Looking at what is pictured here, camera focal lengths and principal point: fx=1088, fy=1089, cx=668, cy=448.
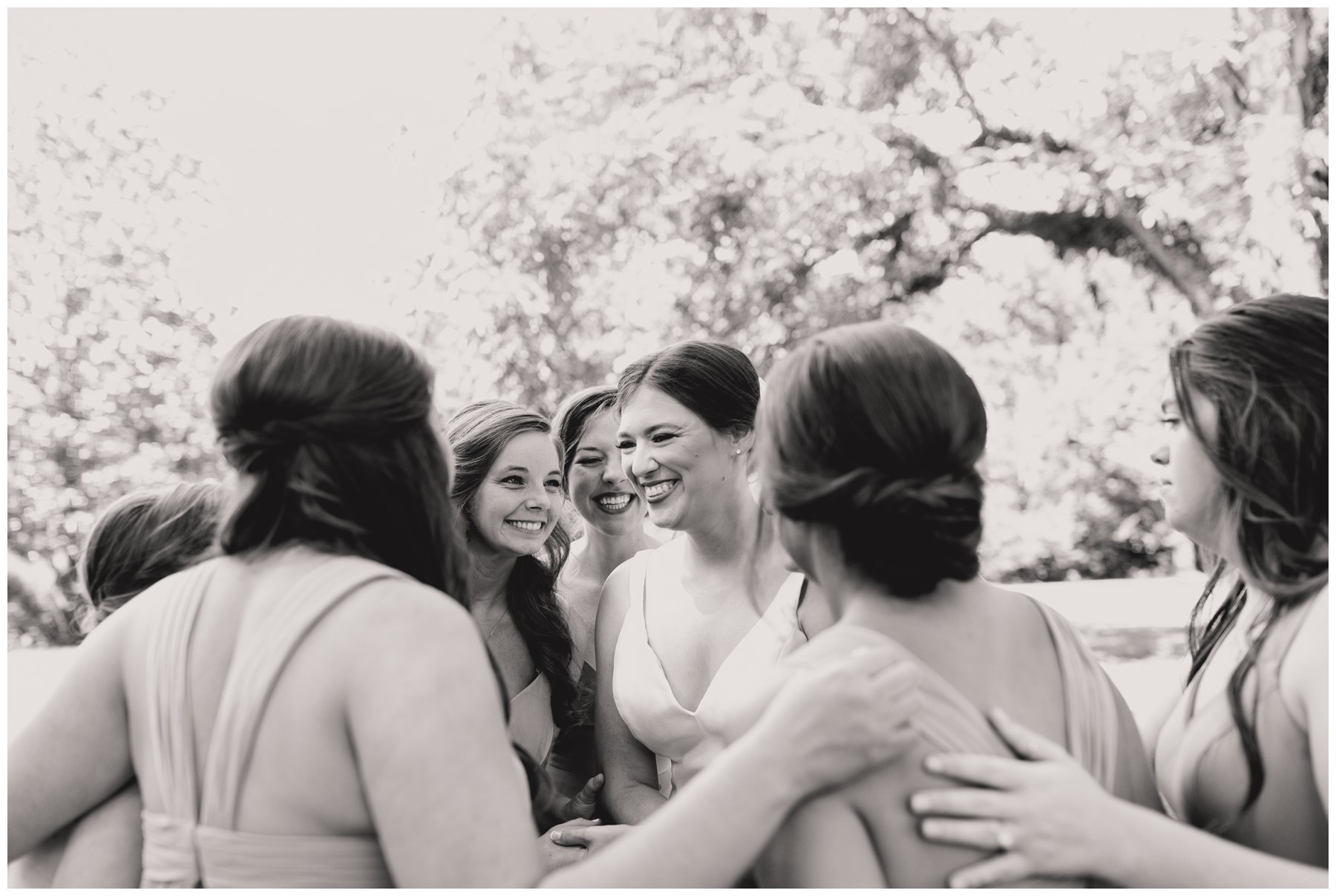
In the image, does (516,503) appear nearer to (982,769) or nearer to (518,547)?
(518,547)

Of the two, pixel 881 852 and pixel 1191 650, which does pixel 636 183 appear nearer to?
pixel 1191 650

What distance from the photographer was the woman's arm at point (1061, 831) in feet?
6.00

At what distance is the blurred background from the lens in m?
10.4

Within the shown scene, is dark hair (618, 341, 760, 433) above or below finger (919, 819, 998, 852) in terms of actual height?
above

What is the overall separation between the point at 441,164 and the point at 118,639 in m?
10.4

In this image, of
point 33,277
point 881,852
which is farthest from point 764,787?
point 33,277

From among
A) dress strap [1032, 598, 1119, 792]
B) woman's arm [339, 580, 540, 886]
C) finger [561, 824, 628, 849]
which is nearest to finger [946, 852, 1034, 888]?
dress strap [1032, 598, 1119, 792]

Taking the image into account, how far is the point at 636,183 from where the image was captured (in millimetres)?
11609

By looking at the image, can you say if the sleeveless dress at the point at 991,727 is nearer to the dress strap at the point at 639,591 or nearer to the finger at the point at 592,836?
the finger at the point at 592,836

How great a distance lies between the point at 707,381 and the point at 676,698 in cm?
109

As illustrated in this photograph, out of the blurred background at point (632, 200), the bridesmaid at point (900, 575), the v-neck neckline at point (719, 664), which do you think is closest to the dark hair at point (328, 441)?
the bridesmaid at point (900, 575)

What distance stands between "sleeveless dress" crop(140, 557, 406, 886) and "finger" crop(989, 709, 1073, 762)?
109 centimetres

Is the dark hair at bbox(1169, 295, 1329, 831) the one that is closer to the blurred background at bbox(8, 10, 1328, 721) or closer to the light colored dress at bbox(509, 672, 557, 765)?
the light colored dress at bbox(509, 672, 557, 765)

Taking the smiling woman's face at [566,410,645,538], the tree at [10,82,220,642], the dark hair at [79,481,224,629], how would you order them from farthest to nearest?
the tree at [10,82,220,642] → the smiling woman's face at [566,410,645,538] → the dark hair at [79,481,224,629]
